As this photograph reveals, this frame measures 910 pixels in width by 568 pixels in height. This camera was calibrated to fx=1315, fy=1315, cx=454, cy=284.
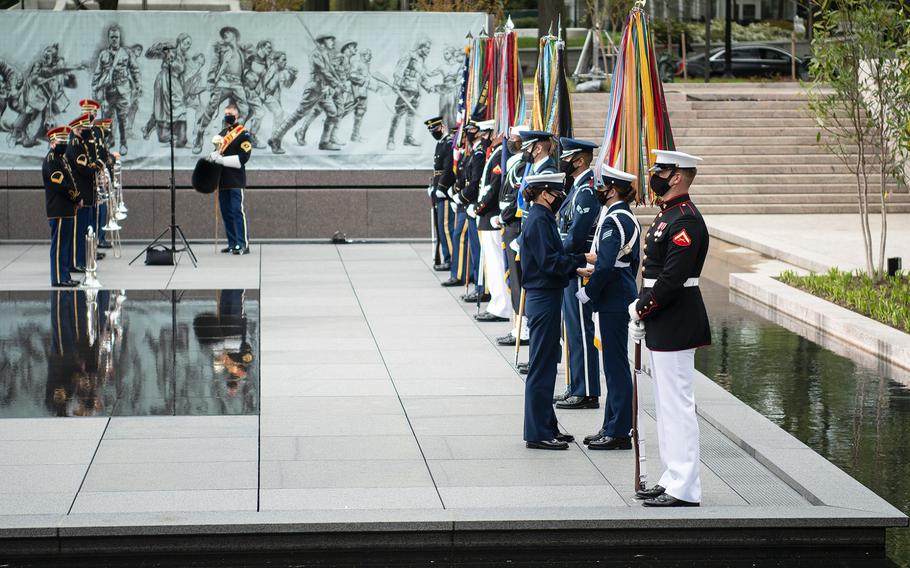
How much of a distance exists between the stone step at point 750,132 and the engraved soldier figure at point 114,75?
12.0m

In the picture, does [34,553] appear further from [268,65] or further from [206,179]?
[268,65]

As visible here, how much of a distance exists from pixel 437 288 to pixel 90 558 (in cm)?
1011

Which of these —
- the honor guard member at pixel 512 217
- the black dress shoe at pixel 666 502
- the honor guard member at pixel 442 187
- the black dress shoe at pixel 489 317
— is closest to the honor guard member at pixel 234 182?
the honor guard member at pixel 442 187

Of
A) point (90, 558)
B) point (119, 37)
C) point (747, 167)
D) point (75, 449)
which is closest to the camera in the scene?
point (90, 558)

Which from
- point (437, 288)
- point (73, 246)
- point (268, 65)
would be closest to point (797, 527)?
point (437, 288)

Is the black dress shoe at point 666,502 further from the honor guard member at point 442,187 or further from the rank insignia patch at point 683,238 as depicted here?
the honor guard member at point 442,187

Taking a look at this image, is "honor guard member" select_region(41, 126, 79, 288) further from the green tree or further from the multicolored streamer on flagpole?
the green tree

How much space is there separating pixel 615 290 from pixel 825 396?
293 cm

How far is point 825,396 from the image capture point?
35.0 ft

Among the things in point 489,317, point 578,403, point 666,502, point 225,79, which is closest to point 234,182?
point 225,79

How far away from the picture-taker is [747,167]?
26.9 meters

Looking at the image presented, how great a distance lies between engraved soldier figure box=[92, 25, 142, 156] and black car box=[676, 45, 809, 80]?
28.5m

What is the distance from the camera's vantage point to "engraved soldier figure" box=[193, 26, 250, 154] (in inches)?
858

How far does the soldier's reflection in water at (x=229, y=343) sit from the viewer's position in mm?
10688
